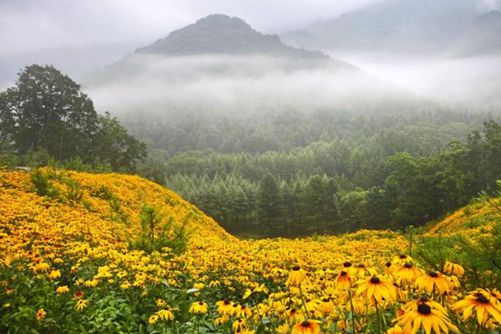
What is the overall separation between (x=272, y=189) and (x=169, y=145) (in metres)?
146

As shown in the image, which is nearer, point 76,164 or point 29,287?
point 29,287

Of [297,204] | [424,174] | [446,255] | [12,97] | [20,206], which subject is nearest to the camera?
[446,255]

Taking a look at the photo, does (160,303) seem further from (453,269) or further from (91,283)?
(453,269)

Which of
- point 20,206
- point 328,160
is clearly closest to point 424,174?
point 20,206

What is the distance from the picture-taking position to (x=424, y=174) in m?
37.6

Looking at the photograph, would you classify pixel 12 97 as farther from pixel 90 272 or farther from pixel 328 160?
pixel 328 160

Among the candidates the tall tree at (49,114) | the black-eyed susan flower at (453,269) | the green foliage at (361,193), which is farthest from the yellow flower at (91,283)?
the green foliage at (361,193)

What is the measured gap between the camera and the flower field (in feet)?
8.61

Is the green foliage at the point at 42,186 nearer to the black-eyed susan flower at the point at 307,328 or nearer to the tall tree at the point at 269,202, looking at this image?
the black-eyed susan flower at the point at 307,328

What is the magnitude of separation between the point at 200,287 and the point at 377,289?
10.9 ft

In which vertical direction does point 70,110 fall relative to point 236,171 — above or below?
above

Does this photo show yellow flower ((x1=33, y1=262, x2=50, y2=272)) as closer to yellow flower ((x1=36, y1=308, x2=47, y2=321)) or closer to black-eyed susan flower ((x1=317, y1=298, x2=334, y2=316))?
yellow flower ((x1=36, y1=308, x2=47, y2=321))

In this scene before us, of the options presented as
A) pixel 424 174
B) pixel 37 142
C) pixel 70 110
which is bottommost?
pixel 424 174

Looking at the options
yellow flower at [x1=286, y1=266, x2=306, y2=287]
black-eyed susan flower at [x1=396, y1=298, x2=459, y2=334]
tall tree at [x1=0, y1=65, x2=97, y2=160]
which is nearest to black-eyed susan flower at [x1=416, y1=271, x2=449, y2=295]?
black-eyed susan flower at [x1=396, y1=298, x2=459, y2=334]
